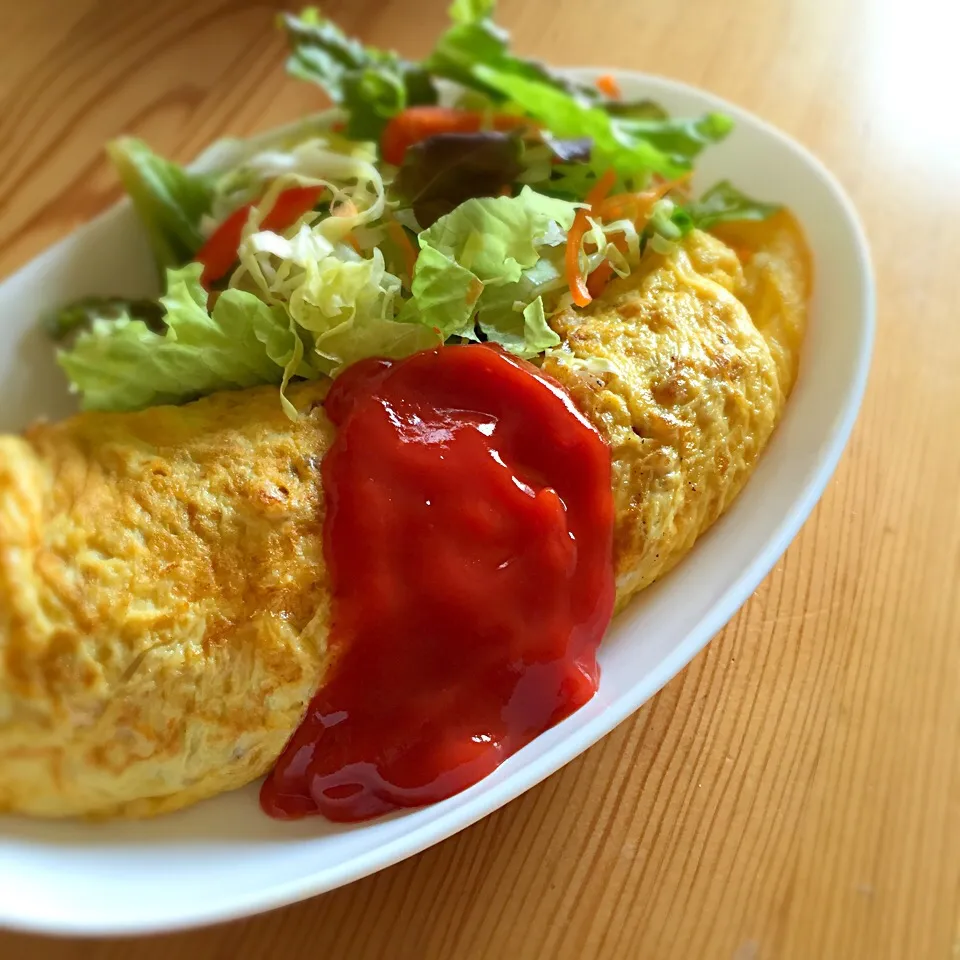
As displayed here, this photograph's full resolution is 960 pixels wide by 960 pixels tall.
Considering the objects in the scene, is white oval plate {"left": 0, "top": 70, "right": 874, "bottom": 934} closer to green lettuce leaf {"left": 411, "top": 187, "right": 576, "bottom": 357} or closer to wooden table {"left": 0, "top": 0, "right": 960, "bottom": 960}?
wooden table {"left": 0, "top": 0, "right": 960, "bottom": 960}

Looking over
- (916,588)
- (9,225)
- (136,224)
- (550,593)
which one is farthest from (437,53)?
(916,588)

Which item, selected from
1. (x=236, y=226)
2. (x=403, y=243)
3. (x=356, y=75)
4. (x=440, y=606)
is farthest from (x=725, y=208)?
(x=440, y=606)

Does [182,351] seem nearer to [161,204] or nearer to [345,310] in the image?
[345,310]

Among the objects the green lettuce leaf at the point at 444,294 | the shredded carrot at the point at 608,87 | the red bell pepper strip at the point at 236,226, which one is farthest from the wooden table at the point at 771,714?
the green lettuce leaf at the point at 444,294

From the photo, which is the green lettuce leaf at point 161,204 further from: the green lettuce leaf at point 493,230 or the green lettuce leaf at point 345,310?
the green lettuce leaf at point 493,230

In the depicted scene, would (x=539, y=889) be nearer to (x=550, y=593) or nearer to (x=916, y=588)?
(x=550, y=593)

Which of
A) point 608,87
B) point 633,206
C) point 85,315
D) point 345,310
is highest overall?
point 608,87
